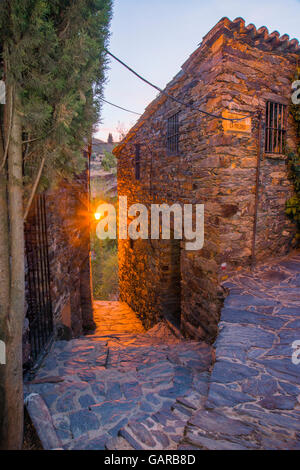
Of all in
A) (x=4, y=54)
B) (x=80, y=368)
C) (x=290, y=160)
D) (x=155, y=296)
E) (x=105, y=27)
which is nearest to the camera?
(x=4, y=54)

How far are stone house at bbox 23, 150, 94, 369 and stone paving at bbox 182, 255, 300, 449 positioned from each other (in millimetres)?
2357

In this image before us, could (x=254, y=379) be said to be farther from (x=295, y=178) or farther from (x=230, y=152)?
(x=295, y=178)

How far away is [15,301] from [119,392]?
1761 millimetres

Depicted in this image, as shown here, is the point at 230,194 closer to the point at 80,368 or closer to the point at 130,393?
the point at 130,393

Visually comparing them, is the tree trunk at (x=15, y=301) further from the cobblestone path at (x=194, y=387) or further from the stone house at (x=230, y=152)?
the stone house at (x=230, y=152)

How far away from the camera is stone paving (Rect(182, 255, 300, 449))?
70.2 inches

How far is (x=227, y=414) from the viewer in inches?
77.7

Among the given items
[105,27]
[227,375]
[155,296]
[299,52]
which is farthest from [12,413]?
[299,52]

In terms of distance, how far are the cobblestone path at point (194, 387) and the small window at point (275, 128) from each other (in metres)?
2.23

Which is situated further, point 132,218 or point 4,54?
point 132,218

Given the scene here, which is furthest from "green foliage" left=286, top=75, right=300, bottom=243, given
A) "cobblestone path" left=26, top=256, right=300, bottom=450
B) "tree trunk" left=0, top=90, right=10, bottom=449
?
"tree trunk" left=0, top=90, right=10, bottom=449

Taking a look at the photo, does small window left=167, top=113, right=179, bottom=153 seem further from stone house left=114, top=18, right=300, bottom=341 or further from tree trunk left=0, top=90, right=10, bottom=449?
tree trunk left=0, top=90, right=10, bottom=449

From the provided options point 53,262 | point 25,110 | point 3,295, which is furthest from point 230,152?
point 3,295

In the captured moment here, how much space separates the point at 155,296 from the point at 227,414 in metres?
5.24
